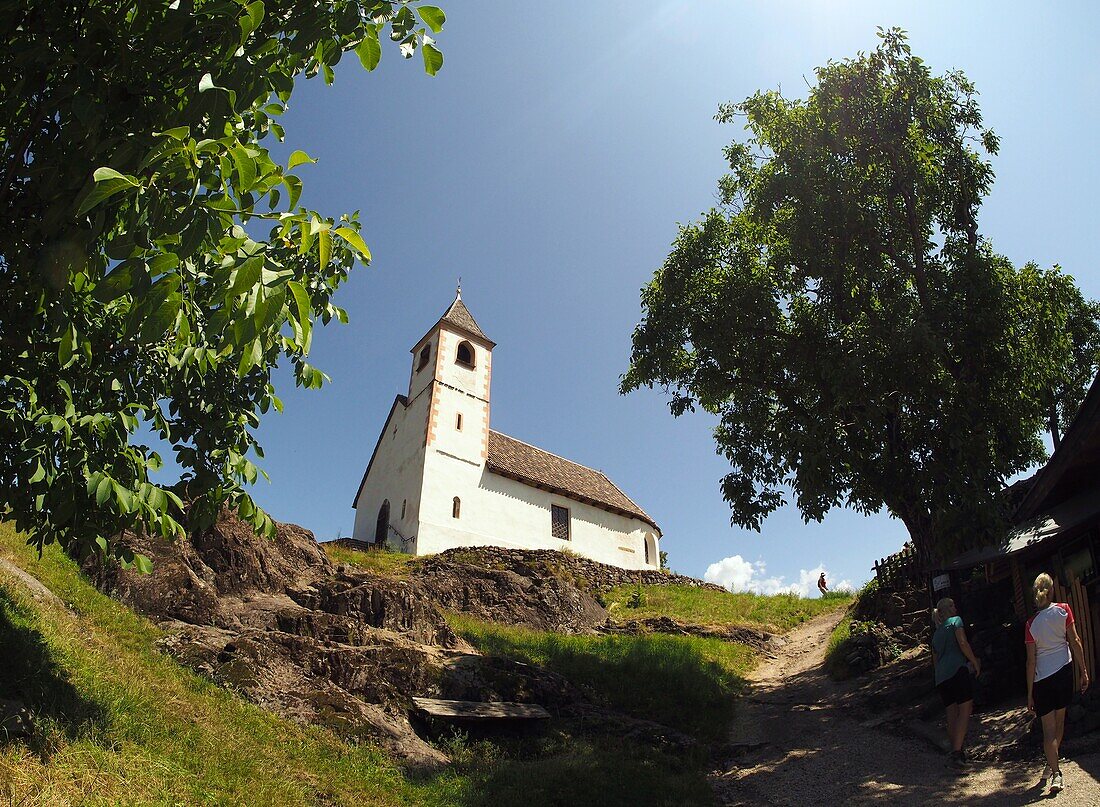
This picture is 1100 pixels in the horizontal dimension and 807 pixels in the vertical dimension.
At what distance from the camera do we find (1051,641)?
6.79m

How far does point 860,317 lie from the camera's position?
13578 millimetres

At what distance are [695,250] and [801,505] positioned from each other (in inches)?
243

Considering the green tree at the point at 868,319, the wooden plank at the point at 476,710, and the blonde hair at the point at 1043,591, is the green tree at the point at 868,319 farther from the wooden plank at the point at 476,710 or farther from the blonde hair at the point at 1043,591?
the wooden plank at the point at 476,710

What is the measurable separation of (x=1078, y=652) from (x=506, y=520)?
978 inches

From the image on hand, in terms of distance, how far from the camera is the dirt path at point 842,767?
22.7ft

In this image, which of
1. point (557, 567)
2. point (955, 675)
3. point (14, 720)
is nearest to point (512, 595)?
point (557, 567)

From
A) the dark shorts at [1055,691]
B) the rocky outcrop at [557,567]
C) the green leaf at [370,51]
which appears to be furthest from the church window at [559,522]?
the green leaf at [370,51]

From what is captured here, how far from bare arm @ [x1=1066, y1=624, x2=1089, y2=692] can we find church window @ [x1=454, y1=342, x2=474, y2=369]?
91.2 ft

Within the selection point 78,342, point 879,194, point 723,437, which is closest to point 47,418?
point 78,342

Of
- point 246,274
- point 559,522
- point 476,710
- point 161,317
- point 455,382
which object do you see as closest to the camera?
point 246,274

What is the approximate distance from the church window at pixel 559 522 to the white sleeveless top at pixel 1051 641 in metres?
25.6

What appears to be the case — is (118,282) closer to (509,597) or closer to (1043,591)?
(1043,591)

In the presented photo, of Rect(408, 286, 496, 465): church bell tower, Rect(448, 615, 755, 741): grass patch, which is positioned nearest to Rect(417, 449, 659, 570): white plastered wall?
Rect(408, 286, 496, 465): church bell tower

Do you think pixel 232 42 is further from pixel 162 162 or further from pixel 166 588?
pixel 166 588
